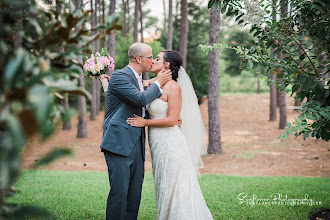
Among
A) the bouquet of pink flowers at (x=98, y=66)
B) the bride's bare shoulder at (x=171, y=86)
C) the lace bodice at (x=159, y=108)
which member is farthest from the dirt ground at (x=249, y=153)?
the bride's bare shoulder at (x=171, y=86)

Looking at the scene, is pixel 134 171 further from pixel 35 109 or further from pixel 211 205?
pixel 35 109

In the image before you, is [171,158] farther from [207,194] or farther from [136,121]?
[207,194]

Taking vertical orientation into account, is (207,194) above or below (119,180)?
below

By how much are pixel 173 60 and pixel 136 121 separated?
102 centimetres

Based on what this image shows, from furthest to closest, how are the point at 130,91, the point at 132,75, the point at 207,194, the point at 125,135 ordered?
1. the point at 207,194
2. the point at 132,75
3. the point at 125,135
4. the point at 130,91

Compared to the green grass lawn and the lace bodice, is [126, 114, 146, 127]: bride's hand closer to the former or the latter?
the lace bodice

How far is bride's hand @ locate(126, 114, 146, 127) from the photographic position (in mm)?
3816

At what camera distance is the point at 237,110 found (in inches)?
906

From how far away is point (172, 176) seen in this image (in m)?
4.04

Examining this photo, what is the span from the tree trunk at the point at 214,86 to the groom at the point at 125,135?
6.73 metres

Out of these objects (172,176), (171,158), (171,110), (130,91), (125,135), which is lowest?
(172,176)

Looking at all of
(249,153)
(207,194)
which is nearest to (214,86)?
(249,153)

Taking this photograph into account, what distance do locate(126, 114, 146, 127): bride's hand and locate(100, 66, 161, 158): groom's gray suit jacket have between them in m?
0.04

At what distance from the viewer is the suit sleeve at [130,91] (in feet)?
12.0
